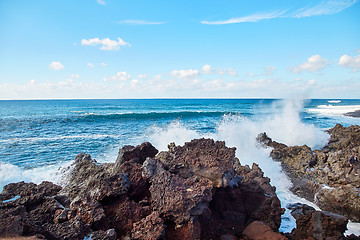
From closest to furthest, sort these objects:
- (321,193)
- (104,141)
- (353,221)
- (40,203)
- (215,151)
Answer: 1. (40,203)
2. (215,151)
3. (353,221)
4. (321,193)
5. (104,141)

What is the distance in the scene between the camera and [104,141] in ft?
57.8

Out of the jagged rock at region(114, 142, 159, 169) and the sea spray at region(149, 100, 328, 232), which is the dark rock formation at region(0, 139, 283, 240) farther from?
the sea spray at region(149, 100, 328, 232)

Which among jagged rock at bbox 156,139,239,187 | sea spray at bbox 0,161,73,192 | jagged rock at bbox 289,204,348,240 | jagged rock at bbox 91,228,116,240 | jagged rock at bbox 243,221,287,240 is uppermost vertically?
jagged rock at bbox 156,139,239,187

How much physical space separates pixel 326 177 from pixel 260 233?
20.9 ft

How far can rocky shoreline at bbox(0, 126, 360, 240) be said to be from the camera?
10.6 feet

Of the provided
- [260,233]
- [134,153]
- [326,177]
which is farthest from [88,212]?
[326,177]

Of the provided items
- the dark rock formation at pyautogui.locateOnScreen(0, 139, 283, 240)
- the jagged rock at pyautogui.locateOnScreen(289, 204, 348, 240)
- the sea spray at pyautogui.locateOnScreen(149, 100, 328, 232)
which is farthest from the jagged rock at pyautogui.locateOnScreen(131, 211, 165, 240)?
the sea spray at pyautogui.locateOnScreen(149, 100, 328, 232)

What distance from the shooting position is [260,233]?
3.78 metres

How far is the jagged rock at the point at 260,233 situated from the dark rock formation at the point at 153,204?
88mm

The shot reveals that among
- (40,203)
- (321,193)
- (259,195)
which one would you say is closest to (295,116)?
(321,193)

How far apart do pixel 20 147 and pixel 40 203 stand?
48.4 ft

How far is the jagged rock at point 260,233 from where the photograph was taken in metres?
3.66

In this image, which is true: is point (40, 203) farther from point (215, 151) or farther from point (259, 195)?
point (259, 195)

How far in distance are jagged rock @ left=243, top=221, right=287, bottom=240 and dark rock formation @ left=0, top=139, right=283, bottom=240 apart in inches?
3.5
